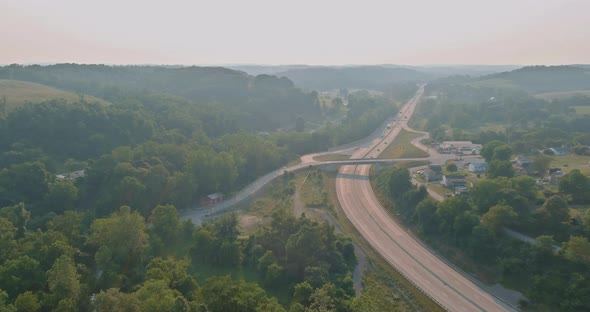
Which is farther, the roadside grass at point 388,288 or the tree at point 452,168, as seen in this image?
the tree at point 452,168

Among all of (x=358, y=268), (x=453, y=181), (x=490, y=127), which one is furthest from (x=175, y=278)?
(x=490, y=127)

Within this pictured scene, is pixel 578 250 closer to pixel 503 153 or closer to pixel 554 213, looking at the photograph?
pixel 554 213

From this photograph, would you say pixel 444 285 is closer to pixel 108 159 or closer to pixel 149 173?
pixel 149 173

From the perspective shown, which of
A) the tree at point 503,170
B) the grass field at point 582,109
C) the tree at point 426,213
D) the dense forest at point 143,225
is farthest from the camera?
the grass field at point 582,109

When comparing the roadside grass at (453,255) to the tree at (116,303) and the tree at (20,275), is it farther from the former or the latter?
the tree at (20,275)

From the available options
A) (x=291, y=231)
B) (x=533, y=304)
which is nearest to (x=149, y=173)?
(x=291, y=231)

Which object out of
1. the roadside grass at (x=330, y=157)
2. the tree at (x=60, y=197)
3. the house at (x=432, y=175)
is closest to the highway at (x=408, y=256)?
the house at (x=432, y=175)

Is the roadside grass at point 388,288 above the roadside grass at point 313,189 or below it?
below
